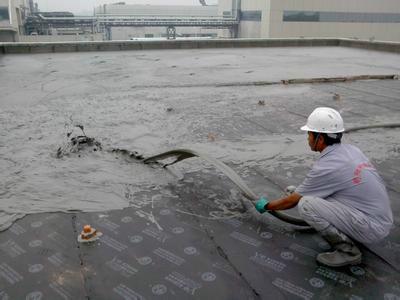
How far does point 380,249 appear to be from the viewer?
2424mm

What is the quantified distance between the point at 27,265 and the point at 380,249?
86.0 inches

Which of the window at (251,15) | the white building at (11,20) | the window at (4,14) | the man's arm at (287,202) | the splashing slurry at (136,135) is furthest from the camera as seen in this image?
the window at (251,15)

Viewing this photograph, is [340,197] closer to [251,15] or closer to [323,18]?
[323,18]

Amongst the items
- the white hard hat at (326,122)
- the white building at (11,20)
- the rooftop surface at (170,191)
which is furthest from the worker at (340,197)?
the white building at (11,20)

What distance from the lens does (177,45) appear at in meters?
14.6

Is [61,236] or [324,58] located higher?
[324,58]

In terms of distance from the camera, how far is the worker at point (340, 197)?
7.02 ft

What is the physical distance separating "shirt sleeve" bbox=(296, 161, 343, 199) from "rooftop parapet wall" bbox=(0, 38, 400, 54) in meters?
12.7

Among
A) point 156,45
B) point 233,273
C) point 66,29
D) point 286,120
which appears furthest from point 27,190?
point 66,29

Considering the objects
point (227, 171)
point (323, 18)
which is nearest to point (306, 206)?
point (227, 171)

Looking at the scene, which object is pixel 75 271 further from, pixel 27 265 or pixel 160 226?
pixel 160 226

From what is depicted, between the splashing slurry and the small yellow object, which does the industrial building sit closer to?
the splashing slurry

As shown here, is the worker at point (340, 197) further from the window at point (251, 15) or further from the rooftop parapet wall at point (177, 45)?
the window at point (251, 15)

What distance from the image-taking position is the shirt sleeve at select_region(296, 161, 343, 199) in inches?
84.4
